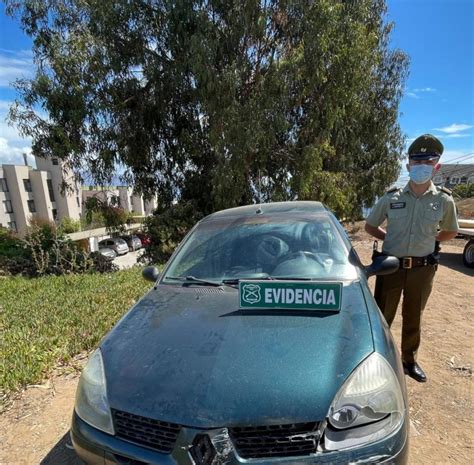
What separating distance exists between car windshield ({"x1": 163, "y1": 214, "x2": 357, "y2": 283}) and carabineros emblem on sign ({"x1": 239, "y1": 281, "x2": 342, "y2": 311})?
0.34 m

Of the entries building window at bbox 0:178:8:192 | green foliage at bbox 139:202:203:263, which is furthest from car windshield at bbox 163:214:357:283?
building window at bbox 0:178:8:192

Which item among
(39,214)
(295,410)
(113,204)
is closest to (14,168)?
(39,214)

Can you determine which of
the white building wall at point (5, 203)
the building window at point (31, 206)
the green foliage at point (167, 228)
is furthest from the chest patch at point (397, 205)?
the building window at point (31, 206)

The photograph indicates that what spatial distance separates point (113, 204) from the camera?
11.0 metres

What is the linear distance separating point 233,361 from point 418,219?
2.29m

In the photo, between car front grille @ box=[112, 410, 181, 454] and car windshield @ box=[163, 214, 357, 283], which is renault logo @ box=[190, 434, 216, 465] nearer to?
car front grille @ box=[112, 410, 181, 454]

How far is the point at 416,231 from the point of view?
3.03 meters

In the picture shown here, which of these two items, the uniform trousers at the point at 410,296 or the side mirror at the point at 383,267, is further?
the uniform trousers at the point at 410,296

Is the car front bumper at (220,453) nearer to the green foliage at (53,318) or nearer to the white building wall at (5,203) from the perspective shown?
the green foliage at (53,318)

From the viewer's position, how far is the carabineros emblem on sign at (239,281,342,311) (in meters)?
1.98

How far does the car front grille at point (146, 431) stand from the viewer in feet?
4.73

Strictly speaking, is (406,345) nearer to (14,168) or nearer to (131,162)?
(131,162)

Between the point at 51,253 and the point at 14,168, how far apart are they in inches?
1597

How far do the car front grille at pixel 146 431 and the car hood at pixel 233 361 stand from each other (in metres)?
0.03
